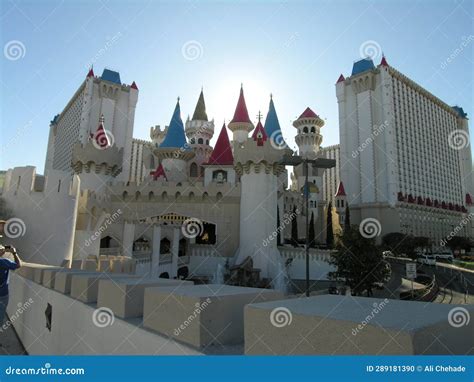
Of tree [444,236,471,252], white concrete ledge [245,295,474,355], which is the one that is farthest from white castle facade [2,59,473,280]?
white concrete ledge [245,295,474,355]

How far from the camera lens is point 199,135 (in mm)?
43750

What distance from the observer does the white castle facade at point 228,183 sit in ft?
58.4

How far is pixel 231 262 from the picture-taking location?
25.5 meters

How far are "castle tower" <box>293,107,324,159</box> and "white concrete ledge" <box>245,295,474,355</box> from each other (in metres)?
51.4

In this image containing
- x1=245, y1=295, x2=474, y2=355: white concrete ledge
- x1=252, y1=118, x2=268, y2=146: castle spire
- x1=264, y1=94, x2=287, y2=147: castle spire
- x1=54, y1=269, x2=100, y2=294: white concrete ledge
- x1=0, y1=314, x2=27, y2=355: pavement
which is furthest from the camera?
x1=264, y1=94, x2=287, y2=147: castle spire

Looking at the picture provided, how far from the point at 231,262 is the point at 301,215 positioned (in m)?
24.3

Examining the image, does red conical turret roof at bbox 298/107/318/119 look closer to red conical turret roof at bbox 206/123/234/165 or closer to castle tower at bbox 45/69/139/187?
red conical turret roof at bbox 206/123/234/165

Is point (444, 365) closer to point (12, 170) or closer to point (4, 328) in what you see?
point (4, 328)

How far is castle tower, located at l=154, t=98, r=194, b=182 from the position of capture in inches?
1482

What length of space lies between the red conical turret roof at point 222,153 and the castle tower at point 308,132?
19.6 m

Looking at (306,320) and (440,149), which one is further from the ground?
(440,149)

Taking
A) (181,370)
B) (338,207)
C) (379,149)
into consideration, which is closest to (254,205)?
(181,370)

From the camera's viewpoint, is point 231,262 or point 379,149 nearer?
point 231,262

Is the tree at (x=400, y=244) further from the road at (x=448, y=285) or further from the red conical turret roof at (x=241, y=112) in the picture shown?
the red conical turret roof at (x=241, y=112)
